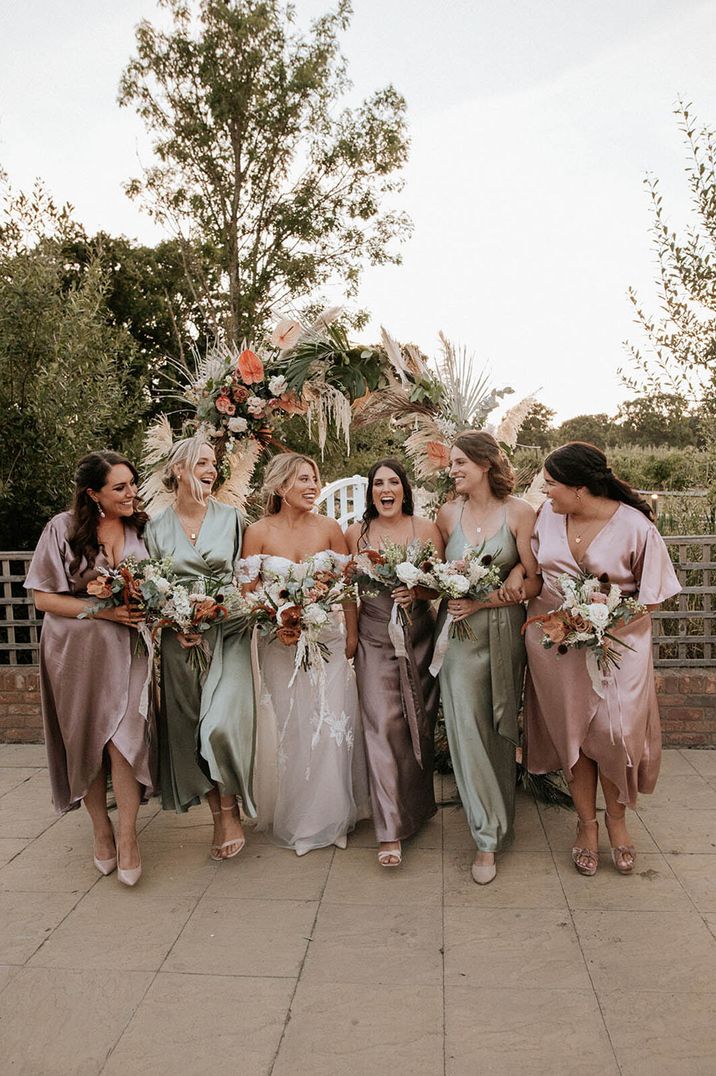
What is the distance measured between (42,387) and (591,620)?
5188 millimetres

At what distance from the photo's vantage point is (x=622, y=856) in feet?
13.2

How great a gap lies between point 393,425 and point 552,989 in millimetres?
3332

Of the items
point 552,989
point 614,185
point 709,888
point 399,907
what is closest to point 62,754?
point 399,907

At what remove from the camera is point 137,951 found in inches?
134

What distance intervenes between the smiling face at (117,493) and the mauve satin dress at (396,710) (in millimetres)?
1343

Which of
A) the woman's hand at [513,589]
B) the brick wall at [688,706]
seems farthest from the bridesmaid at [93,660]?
the brick wall at [688,706]

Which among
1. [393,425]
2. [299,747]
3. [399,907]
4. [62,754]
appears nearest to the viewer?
[399,907]

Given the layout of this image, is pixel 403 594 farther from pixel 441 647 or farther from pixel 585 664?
pixel 585 664

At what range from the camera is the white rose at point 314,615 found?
13.1ft

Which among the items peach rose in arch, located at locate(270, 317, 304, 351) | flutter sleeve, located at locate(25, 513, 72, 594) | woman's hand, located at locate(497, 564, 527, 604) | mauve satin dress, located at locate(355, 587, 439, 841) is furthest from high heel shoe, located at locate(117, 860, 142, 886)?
peach rose in arch, located at locate(270, 317, 304, 351)

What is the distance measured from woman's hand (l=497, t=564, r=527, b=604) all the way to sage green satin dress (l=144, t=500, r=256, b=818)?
1.38 metres

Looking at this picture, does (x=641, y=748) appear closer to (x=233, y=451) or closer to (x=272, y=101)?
(x=233, y=451)

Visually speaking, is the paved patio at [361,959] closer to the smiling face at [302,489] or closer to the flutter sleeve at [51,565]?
the flutter sleeve at [51,565]

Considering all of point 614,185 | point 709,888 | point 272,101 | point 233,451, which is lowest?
point 709,888
